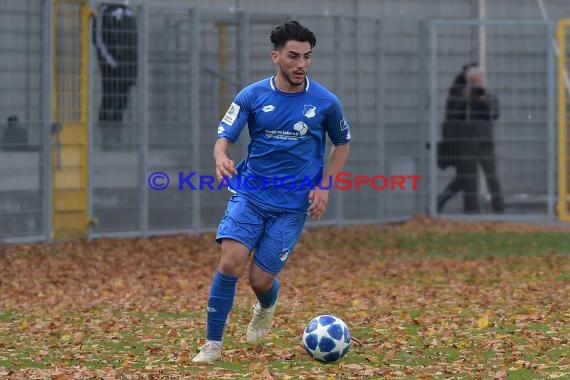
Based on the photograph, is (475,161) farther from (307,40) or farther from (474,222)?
(307,40)

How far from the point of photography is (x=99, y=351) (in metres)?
9.81

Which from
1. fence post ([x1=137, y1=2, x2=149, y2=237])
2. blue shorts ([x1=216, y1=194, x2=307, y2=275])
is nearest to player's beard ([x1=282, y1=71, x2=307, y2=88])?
blue shorts ([x1=216, y1=194, x2=307, y2=275])

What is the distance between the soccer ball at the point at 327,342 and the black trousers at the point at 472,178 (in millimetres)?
13353

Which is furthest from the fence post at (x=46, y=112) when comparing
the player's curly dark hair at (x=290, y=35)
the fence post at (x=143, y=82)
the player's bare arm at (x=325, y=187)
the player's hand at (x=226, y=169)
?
the player's hand at (x=226, y=169)

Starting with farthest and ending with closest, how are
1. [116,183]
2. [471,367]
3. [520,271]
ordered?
[116,183] < [520,271] < [471,367]

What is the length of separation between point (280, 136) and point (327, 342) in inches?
56.4

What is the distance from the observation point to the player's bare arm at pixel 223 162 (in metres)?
8.85

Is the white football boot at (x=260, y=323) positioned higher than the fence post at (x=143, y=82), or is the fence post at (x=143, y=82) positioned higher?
the fence post at (x=143, y=82)

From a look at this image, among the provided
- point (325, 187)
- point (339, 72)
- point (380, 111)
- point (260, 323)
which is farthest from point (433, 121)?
point (325, 187)

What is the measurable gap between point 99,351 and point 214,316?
3.46ft

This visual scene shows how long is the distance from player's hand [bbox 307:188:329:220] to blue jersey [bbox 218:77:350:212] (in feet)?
0.42

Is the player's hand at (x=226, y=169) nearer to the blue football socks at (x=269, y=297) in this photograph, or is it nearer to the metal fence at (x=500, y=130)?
the blue football socks at (x=269, y=297)

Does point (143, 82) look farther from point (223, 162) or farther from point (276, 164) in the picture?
point (223, 162)

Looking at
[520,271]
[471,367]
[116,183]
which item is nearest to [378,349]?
[471,367]
